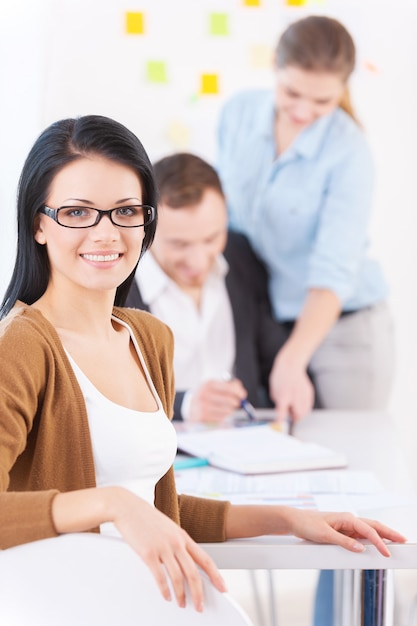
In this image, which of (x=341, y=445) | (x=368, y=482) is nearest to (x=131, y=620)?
(x=368, y=482)

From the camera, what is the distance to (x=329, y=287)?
2.48m

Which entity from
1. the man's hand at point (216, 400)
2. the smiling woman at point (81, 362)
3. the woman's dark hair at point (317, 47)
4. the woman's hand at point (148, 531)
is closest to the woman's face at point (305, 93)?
the woman's dark hair at point (317, 47)

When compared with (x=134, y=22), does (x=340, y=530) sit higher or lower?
lower

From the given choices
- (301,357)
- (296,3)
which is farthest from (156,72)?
→ (301,357)

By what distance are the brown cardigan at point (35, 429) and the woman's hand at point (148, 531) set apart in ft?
0.08

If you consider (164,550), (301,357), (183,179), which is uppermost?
(183,179)

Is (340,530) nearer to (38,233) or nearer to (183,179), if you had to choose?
(38,233)

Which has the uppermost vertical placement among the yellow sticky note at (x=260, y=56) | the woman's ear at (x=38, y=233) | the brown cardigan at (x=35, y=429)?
the yellow sticky note at (x=260, y=56)

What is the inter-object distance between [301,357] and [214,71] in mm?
1141

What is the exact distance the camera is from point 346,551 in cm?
116

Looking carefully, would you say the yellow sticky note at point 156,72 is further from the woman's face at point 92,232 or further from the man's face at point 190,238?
the woman's face at point 92,232

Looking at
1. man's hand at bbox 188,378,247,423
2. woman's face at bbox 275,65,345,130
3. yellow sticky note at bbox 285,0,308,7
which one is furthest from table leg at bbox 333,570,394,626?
yellow sticky note at bbox 285,0,308,7

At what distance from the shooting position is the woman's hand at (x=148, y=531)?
84cm

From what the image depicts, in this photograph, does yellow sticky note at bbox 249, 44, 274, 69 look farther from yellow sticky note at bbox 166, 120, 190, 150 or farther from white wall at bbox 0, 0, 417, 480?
yellow sticky note at bbox 166, 120, 190, 150
